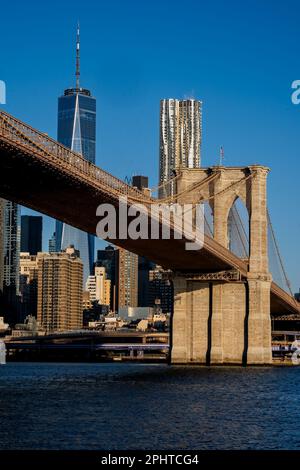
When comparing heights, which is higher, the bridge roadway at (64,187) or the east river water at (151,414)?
the bridge roadway at (64,187)

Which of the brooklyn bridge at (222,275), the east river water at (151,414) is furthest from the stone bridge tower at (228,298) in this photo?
the east river water at (151,414)

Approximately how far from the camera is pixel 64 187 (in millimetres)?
53656

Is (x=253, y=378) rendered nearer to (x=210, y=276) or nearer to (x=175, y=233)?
(x=175, y=233)

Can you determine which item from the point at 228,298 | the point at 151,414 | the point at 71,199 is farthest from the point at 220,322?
the point at 151,414

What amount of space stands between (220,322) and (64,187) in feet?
96.2

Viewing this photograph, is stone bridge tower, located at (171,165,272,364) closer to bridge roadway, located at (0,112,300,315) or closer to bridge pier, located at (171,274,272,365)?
bridge pier, located at (171,274,272,365)

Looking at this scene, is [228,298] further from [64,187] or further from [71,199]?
[64,187]

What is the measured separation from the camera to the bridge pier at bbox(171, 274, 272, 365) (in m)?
79.6

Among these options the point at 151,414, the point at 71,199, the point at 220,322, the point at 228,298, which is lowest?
the point at 151,414

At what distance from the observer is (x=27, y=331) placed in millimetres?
189000

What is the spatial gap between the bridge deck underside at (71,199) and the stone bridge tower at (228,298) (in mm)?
1602

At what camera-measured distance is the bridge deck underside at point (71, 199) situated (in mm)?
48406

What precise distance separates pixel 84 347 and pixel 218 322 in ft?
220

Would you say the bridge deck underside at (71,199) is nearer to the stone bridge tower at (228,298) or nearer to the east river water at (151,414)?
the stone bridge tower at (228,298)
